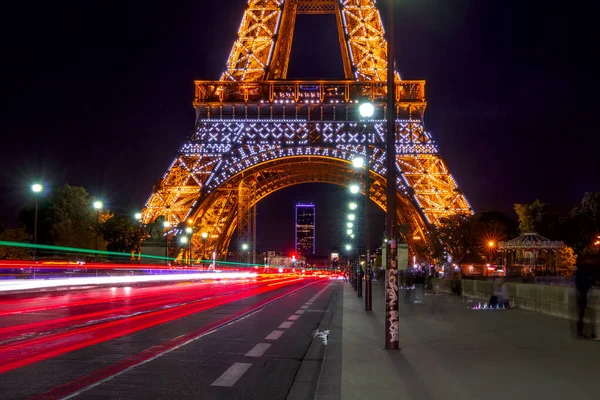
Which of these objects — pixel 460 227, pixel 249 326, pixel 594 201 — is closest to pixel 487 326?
pixel 249 326

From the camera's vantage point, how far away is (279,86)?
222 ft

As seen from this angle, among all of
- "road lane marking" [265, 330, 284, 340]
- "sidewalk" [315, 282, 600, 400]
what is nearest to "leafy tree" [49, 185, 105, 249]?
"road lane marking" [265, 330, 284, 340]

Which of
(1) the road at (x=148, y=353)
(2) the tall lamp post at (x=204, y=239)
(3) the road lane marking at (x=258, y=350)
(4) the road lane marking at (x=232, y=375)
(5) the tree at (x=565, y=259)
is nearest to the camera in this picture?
(1) the road at (x=148, y=353)

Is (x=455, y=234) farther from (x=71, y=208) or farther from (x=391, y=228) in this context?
(x=71, y=208)

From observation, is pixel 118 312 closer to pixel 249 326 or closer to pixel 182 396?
pixel 249 326

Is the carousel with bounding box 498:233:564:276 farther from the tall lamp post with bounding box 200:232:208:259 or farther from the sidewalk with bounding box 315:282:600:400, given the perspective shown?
the tall lamp post with bounding box 200:232:208:259

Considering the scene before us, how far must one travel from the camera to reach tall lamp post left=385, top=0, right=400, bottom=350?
36.5 ft

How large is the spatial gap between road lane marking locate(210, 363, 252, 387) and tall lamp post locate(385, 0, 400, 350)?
2.45 metres

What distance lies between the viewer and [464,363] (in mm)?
9789

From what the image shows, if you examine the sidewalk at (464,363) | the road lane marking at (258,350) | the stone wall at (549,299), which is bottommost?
the road lane marking at (258,350)

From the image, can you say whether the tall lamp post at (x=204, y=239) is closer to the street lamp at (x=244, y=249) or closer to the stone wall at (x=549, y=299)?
the street lamp at (x=244, y=249)

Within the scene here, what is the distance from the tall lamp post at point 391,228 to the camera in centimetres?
1112

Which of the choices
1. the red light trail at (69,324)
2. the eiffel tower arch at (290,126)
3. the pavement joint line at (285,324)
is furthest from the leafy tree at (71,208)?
the pavement joint line at (285,324)

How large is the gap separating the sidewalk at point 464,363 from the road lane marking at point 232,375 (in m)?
1.15
